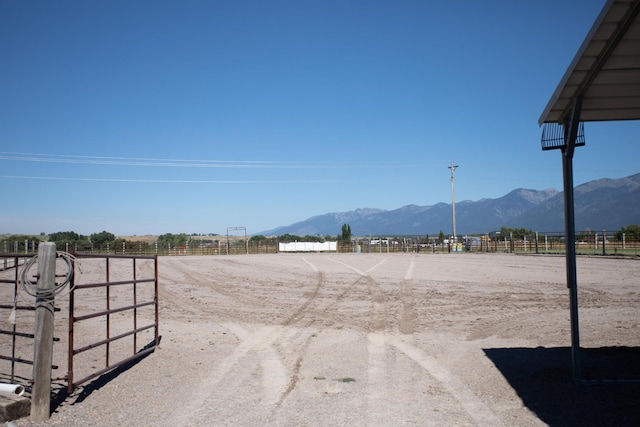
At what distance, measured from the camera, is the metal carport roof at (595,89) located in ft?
17.6

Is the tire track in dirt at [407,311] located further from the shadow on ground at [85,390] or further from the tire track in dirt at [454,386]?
the shadow on ground at [85,390]

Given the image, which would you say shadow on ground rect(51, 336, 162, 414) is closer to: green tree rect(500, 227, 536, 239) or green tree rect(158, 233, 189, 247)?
green tree rect(500, 227, 536, 239)

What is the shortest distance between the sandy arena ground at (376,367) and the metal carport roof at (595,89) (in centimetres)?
123

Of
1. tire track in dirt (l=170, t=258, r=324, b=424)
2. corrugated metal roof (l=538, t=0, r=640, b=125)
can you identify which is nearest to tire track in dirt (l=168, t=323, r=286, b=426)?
tire track in dirt (l=170, t=258, r=324, b=424)

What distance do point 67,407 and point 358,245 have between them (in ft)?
206

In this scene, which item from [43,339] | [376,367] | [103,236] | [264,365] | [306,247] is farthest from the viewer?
[103,236]

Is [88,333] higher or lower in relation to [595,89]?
lower

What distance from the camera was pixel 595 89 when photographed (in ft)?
21.5

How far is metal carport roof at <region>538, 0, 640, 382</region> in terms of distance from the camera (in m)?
5.37

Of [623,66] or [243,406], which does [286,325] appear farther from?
[623,66]

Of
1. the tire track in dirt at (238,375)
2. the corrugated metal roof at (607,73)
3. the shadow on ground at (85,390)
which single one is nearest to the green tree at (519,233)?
the tire track in dirt at (238,375)

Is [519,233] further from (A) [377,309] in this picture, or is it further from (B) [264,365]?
(B) [264,365]

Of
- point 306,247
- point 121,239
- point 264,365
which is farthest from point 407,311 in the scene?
point 121,239

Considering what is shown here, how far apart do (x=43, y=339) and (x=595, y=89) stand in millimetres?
7251
